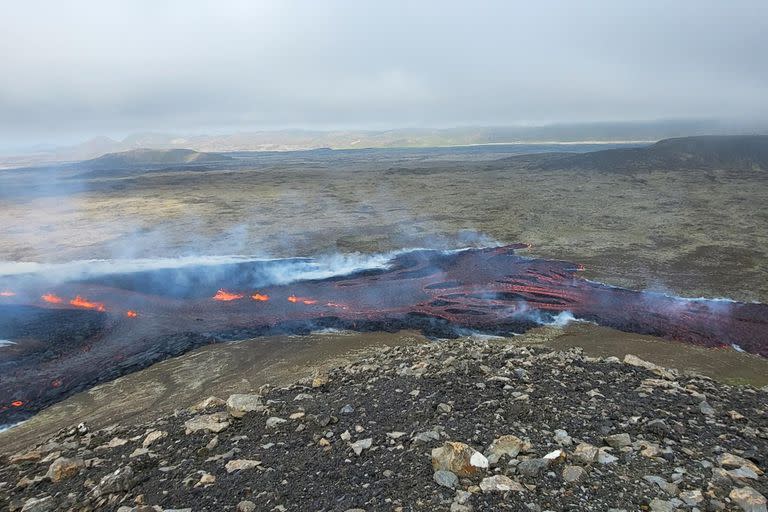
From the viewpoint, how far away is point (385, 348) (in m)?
14.9

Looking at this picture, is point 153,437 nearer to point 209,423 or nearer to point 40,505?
point 209,423

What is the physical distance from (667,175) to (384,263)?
5714 cm

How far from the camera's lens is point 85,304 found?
21.4m

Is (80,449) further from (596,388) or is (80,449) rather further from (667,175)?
(667,175)

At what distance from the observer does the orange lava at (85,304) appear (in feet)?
68.7

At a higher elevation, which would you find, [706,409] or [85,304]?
[706,409]

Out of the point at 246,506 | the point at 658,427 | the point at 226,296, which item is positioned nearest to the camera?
the point at 246,506

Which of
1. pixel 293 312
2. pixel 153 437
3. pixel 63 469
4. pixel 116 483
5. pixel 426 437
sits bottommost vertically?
pixel 293 312

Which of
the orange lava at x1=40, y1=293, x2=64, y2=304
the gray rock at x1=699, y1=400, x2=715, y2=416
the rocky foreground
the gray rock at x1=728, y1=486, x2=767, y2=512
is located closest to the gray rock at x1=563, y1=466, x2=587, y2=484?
the rocky foreground

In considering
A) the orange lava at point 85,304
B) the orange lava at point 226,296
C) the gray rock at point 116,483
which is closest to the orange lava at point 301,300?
the orange lava at point 226,296

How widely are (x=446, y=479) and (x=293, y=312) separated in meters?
14.8

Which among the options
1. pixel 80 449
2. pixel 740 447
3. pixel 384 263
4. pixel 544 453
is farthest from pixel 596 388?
pixel 384 263

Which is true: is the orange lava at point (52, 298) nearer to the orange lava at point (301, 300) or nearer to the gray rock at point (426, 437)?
the orange lava at point (301, 300)

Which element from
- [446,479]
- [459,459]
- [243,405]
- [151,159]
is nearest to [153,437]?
[243,405]
